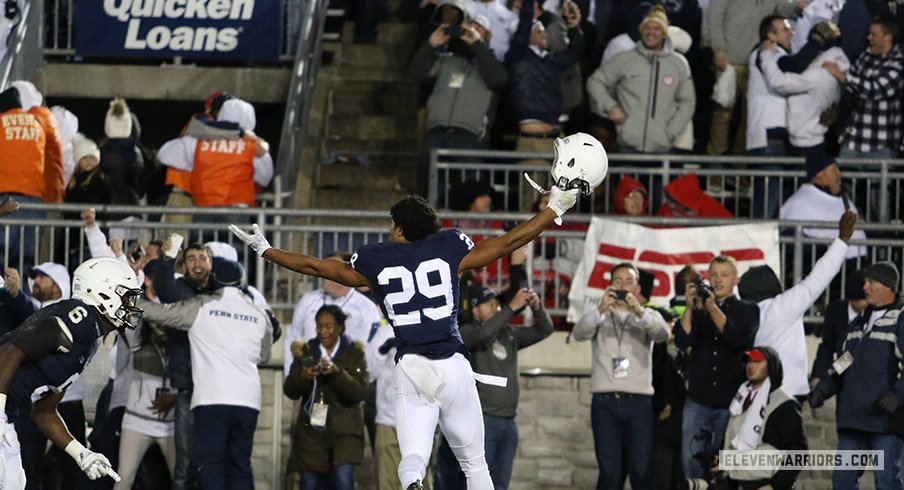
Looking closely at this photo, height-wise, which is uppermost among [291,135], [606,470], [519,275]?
[291,135]

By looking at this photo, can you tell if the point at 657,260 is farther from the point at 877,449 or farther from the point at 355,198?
the point at 355,198

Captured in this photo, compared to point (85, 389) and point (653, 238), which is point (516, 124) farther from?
point (85, 389)

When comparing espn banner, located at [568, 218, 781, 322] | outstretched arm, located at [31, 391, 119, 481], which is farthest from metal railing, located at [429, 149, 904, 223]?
outstretched arm, located at [31, 391, 119, 481]

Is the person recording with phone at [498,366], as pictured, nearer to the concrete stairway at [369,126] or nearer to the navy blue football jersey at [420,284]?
the navy blue football jersey at [420,284]

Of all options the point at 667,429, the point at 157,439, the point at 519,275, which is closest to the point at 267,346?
the point at 157,439

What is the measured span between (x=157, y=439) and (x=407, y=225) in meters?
4.20

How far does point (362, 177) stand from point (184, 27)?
2.64 m

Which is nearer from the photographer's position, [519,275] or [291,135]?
[519,275]

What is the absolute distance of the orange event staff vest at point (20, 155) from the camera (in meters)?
16.6

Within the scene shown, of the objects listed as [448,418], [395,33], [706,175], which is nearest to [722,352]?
[706,175]

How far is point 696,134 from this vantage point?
61.8 ft

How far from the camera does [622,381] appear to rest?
48.5 feet

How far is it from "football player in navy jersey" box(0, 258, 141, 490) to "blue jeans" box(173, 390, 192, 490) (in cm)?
320

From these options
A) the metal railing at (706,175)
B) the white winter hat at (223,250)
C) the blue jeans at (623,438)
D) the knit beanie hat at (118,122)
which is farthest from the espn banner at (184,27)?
the blue jeans at (623,438)
